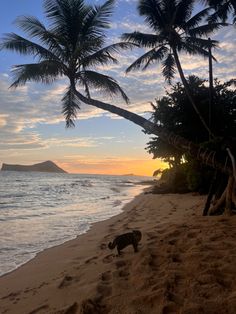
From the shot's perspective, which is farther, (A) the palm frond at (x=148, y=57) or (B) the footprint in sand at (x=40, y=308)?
(A) the palm frond at (x=148, y=57)

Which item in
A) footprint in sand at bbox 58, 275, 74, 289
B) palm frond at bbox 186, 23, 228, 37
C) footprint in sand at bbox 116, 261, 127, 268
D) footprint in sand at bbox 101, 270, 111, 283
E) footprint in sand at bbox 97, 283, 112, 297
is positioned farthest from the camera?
palm frond at bbox 186, 23, 228, 37

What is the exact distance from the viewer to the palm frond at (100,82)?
14250mm

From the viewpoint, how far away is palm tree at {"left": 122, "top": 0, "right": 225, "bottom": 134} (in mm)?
17844

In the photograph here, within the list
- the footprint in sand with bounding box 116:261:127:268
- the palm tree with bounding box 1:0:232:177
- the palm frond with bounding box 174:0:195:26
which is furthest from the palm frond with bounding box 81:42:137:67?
the footprint in sand with bounding box 116:261:127:268

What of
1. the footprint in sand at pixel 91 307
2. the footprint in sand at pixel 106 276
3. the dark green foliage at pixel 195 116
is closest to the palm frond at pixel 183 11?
the dark green foliage at pixel 195 116

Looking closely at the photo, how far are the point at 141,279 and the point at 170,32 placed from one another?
15.0m

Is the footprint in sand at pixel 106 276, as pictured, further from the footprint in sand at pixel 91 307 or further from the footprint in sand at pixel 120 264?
the footprint in sand at pixel 91 307

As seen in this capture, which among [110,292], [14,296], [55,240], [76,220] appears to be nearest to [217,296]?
[110,292]

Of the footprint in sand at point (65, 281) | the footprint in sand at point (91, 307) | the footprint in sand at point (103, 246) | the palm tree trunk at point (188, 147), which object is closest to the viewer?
the footprint in sand at point (91, 307)

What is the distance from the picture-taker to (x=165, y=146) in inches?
936

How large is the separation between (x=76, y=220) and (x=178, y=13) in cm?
1151

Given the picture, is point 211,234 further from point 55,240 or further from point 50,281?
point 55,240

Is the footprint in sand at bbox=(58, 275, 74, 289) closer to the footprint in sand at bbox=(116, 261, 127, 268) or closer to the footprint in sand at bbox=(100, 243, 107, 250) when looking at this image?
the footprint in sand at bbox=(116, 261, 127, 268)

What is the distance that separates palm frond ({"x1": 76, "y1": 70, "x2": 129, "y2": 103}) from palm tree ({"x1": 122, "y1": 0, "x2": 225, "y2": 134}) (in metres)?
4.08
